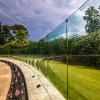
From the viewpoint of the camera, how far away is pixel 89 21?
166 inches

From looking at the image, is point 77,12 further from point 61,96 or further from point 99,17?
point 61,96

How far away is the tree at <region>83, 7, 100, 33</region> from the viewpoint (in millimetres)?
4020

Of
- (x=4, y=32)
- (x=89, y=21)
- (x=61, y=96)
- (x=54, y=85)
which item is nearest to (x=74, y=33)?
(x=89, y=21)

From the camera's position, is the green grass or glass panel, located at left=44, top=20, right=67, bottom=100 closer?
the green grass

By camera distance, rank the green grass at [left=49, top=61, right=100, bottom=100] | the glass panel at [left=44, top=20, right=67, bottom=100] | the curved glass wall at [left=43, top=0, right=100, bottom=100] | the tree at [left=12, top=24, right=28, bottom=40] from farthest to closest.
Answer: the tree at [left=12, top=24, right=28, bottom=40], the glass panel at [left=44, top=20, right=67, bottom=100], the green grass at [left=49, top=61, right=100, bottom=100], the curved glass wall at [left=43, top=0, right=100, bottom=100]

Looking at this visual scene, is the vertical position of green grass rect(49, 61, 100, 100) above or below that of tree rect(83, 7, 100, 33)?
below

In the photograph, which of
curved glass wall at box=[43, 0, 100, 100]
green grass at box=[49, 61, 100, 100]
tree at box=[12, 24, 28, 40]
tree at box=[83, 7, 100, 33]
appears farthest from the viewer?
tree at box=[12, 24, 28, 40]

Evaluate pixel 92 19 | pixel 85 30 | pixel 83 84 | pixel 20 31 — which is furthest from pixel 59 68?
pixel 20 31

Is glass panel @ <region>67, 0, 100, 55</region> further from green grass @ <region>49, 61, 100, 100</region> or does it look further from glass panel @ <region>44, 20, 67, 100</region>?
glass panel @ <region>44, 20, 67, 100</region>

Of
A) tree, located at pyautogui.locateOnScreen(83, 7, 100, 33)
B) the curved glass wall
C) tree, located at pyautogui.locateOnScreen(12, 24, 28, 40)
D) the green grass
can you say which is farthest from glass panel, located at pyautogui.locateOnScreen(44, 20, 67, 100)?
tree, located at pyautogui.locateOnScreen(12, 24, 28, 40)

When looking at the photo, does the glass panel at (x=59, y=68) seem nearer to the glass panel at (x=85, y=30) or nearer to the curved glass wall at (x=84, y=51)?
the curved glass wall at (x=84, y=51)

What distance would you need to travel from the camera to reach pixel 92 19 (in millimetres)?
4051

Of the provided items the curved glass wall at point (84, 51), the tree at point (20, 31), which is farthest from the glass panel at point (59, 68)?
the tree at point (20, 31)

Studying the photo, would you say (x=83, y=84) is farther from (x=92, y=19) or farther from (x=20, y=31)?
(x=20, y=31)
